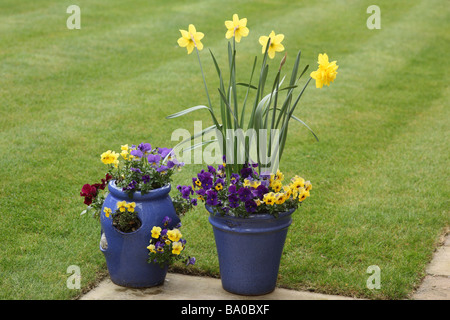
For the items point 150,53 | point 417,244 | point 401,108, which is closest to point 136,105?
point 150,53

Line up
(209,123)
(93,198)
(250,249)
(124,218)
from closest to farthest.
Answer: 1. (250,249)
2. (124,218)
3. (93,198)
4. (209,123)

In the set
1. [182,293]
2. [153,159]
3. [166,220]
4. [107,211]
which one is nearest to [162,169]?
[153,159]

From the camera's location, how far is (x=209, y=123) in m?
7.26

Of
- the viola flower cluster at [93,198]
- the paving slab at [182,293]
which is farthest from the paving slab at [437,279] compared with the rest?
the viola flower cluster at [93,198]

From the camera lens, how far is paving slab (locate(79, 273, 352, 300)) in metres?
3.58

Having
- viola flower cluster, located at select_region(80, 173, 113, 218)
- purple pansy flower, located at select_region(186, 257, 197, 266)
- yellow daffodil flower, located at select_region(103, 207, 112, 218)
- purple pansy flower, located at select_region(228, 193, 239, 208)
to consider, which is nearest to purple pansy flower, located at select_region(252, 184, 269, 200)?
purple pansy flower, located at select_region(228, 193, 239, 208)

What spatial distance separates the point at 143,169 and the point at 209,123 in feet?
11.9

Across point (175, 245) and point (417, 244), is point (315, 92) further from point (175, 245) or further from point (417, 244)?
point (175, 245)

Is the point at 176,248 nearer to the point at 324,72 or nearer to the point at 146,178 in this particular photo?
the point at 146,178

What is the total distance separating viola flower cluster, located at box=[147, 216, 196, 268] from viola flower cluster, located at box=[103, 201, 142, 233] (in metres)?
0.14

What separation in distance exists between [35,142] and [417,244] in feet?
13.0

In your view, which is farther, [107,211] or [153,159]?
[153,159]

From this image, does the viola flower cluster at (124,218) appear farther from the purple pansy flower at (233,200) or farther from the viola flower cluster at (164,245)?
the purple pansy flower at (233,200)

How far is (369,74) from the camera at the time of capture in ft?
31.4
